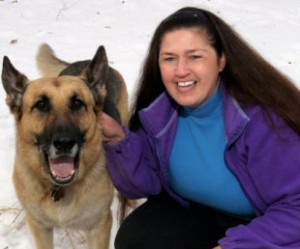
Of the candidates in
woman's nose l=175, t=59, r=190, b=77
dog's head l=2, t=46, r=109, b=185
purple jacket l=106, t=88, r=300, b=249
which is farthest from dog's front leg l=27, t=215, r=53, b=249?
woman's nose l=175, t=59, r=190, b=77

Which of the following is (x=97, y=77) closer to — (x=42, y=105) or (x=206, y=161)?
(x=42, y=105)

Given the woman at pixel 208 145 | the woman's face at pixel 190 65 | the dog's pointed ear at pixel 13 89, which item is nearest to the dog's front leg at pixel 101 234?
the woman at pixel 208 145

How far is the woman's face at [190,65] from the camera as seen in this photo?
7.58 ft

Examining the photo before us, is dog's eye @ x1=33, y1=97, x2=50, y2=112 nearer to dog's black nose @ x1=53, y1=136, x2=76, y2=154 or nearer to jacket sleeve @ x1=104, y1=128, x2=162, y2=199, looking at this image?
dog's black nose @ x1=53, y1=136, x2=76, y2=154

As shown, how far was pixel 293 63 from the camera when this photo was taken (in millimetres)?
5926

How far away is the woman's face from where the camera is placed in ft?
7.58

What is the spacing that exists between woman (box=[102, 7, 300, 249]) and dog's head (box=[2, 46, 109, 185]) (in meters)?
0.12

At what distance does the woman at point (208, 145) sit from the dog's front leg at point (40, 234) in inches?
17.5

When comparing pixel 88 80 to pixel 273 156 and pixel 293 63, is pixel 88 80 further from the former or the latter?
pixel 293 63

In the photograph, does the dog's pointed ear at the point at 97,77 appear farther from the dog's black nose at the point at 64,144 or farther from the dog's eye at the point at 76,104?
the dog's black nose at the point at 64,144

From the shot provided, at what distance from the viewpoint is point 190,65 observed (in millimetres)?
2322

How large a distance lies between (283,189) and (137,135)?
0.88 m

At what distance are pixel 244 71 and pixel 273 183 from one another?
21.9 inches

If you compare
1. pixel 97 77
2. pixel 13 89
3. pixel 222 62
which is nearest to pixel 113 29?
pixel 97 77
